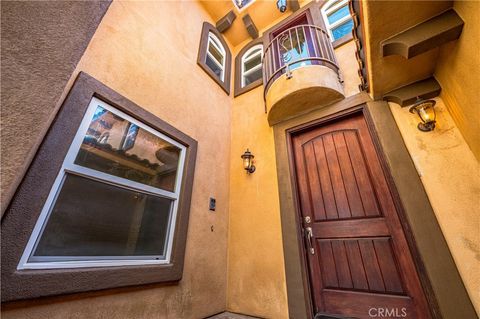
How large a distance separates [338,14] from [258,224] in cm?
383

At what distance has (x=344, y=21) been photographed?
3.27 m

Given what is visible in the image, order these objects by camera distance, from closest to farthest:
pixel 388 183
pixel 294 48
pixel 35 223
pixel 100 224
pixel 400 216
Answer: pixel 35 223 < pixel 100 224 < pixel 400 216 < pixel 388 183 < pixel 294 48

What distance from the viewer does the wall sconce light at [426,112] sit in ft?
6.00

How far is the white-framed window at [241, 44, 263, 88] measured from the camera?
4188 mm

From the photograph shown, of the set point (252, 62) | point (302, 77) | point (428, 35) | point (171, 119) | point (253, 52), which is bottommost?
point (428, 35)

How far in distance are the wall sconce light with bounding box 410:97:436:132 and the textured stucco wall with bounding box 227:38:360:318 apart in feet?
2.42

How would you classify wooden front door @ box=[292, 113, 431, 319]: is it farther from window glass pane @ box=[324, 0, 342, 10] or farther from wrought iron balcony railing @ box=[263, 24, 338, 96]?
window glass pane @ box=[324, 0, 342, 10]

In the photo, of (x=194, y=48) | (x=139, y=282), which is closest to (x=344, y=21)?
(x=194, y=48)

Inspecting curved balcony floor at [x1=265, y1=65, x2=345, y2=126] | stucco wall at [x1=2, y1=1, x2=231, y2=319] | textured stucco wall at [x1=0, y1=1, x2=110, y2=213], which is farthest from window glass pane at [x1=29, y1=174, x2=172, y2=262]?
curved balcony floor at [x1=265, y1=65, x2=345, y2=126]

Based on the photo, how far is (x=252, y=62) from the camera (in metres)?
4.48

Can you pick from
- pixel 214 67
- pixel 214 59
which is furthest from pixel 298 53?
pixel 214 59

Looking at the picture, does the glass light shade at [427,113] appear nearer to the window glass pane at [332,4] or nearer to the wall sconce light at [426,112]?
the wall sconce light at [426,112]

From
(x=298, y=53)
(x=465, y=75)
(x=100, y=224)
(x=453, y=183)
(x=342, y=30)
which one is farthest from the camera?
(x=342, y=30)

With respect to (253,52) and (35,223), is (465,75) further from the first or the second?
(253,52)
